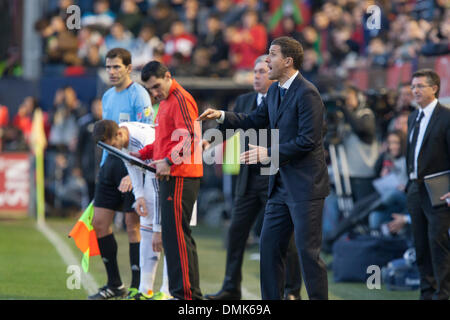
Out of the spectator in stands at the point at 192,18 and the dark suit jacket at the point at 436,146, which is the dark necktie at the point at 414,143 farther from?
the spectator in stands at the point at 192,18

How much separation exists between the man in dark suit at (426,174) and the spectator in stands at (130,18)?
12.9 meters

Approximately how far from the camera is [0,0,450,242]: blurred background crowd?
A: 1170 centimetres

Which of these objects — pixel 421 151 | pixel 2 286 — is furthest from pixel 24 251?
pixel 421 151

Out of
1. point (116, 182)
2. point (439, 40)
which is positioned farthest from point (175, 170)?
point (439, 40)

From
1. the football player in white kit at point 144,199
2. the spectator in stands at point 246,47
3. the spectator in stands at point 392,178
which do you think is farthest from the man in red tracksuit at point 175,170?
the spectator in stands at point 246,47

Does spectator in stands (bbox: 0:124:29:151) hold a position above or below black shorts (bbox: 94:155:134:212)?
above

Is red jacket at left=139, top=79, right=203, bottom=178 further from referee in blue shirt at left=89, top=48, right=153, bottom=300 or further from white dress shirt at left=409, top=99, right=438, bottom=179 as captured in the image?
white dress shirt at left=409, top=99, right=438, bottom=179

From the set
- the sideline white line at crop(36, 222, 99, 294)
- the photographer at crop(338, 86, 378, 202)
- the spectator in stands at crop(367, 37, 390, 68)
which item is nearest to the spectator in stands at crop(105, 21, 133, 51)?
the sideline white line at crop(36, 222, 99, 294)

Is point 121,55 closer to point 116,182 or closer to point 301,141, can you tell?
point 116,182

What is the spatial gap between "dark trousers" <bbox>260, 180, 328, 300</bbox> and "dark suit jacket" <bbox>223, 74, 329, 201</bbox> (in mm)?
100

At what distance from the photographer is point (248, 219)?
335 inches

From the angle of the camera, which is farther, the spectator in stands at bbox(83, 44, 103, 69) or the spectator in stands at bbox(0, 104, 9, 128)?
the spectator in stands at bbox(83, 44, 103, 69)

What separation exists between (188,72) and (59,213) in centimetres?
368

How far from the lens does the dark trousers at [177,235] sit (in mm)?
7340
